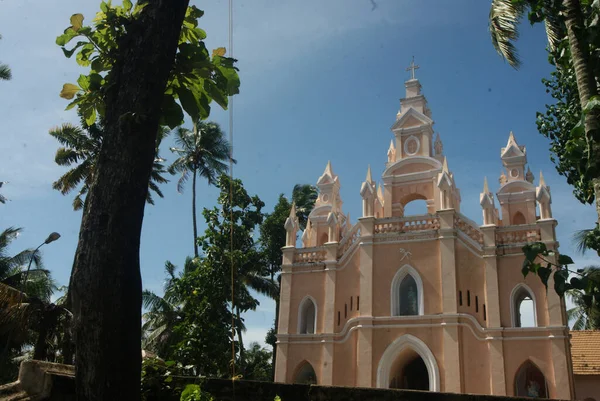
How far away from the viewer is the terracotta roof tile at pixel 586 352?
21.7m

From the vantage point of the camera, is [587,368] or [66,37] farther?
[587,368]

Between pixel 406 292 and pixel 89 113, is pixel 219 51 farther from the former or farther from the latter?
pixel 406 292

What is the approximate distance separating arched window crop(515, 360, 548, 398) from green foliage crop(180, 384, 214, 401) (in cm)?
1545

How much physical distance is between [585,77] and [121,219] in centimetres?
403

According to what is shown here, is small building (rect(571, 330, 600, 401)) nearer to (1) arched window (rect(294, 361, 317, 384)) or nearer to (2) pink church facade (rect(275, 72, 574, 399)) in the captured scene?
(2) pink church facade (rect(275, 72, 574, 399))

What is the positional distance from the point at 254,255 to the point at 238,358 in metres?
5.82

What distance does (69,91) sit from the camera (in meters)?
3.98

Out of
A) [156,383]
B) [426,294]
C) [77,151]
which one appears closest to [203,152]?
[77,151]

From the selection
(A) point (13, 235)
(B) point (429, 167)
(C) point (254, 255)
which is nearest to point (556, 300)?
(B) point (429, 167)

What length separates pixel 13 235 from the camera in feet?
80.1

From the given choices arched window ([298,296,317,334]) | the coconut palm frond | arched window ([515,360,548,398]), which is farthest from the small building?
the coconut palm frond

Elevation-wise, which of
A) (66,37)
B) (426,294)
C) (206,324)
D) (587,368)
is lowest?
(587,368)

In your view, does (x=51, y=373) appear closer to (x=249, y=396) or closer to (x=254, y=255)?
(x=249, y=396)

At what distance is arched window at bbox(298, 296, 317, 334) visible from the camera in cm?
2125
